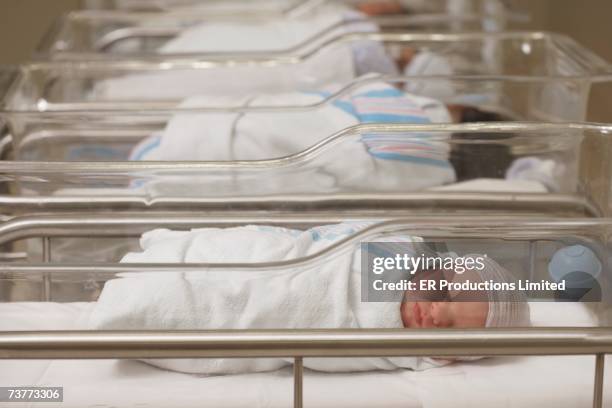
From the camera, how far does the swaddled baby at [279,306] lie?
87cm

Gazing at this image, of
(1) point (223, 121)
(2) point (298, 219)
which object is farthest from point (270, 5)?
(2) point (298, 219)

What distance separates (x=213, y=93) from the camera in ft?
5.09

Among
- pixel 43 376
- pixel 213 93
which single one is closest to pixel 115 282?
pixel 43 376

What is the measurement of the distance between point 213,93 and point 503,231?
0.74 m

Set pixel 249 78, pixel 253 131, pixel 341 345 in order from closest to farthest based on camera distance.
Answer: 1. pixel 341 345
2. pixel 253 131
3. pixel 249 78

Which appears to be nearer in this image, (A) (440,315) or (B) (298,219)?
(A) (440,315)

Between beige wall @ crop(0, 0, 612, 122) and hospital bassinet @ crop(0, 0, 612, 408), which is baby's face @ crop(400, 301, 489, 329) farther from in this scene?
beige wall @ crop(0, 0, 612, 122)

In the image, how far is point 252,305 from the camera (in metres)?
0.87

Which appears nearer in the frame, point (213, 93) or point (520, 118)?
point (520, 118)

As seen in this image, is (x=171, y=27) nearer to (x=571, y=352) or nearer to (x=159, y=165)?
(x=159, y=165)

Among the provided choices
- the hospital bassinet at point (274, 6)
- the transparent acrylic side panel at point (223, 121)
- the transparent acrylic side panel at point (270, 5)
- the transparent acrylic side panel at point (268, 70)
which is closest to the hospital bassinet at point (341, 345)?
the transparent acrylic side panel at point (223, 121)

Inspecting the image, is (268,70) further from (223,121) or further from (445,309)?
(445,309)

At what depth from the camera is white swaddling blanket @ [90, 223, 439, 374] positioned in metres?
0.87

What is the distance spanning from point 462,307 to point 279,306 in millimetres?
160
